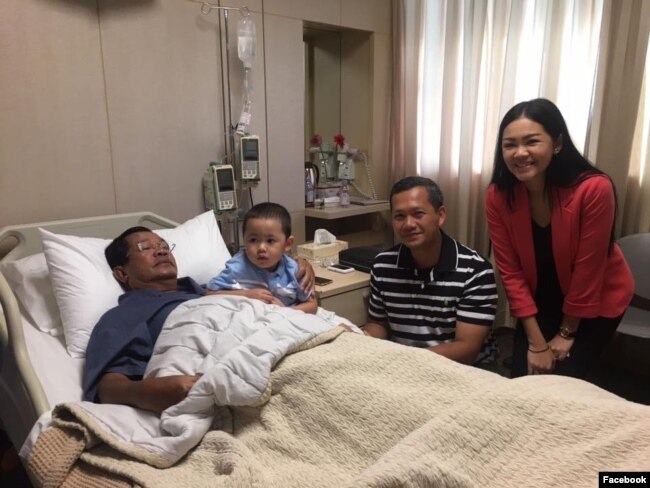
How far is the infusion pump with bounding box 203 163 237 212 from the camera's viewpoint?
95.3 inches

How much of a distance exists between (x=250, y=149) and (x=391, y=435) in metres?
1.77

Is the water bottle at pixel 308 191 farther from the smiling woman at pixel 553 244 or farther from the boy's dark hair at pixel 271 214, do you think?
the smiling woman at pixel 553 244

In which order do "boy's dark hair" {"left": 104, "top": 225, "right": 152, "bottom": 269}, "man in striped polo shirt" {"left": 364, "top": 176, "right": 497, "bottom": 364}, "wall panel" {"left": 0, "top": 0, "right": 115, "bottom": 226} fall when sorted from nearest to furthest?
"man in striped polo shirt" {"left": 364, "top": 176, "right": 497, "bottom": 364}
"boy's dark hair" {"left": 104, "top": 225, "right": 152, "bottom": 269}
"wall panel" {"left": 0, "top": 0, "right": 115, "bottom": 226}

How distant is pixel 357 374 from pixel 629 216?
1843mm

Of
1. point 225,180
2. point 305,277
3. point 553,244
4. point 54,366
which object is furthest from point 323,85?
point 54,366

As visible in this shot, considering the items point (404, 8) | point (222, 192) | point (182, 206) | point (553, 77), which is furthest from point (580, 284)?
point (404, 8)

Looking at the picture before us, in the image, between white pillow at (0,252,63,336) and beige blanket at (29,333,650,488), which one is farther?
white pillow at (0,252,63,336)

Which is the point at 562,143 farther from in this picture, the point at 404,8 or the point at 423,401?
the point at 404,8

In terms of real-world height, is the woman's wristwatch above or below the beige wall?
below

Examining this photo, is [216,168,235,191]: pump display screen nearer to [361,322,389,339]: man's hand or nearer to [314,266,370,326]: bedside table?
[314,266,370,326]: bedside table

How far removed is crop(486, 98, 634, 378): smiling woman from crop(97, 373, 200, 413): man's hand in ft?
3.78

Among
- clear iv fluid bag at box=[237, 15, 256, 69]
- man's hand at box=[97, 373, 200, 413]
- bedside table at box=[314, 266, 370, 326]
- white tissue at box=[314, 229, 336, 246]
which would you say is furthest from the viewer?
white tissue at box=[314, 229, 336, 246]

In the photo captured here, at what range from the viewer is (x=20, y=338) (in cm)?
129

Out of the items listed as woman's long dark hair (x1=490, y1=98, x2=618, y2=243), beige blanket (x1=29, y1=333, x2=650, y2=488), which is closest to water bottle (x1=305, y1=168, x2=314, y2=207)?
woman's long dark hair (x1=490, y1=98, x2=618, y2=243)
